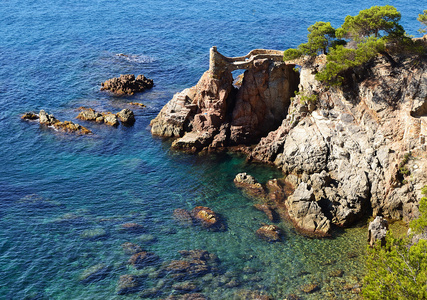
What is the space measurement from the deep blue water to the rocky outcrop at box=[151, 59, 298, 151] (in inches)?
166

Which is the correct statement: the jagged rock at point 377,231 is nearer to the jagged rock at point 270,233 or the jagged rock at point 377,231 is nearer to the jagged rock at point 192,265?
the jagged rock at point 270,233

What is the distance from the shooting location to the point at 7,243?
54.0 m

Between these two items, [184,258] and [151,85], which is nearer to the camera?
[184,258]

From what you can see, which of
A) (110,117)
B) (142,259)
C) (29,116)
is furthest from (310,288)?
(29,116)

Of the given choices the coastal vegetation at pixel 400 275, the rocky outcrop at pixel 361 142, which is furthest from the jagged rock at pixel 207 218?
the coastal vegetation at pixel 400 275

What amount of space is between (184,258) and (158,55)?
75.4 metres

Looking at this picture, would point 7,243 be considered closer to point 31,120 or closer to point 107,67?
point 31,120

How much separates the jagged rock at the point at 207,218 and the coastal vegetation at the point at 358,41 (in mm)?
26722

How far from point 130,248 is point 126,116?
119 ft

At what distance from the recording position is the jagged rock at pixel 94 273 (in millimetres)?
48753

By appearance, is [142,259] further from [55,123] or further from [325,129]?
[55,123]

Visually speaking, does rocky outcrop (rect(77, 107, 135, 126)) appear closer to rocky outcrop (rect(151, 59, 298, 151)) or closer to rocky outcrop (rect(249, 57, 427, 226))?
rocky outcrop (rect(151, 59, 298, 151))

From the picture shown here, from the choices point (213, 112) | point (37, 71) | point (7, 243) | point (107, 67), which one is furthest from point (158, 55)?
point (7, 243)

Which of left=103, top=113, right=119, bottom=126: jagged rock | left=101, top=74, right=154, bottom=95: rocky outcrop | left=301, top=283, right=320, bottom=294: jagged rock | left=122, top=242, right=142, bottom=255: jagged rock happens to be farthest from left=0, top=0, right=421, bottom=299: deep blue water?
left=101, top=74, right=154, bottom=95: rocky outcrop
